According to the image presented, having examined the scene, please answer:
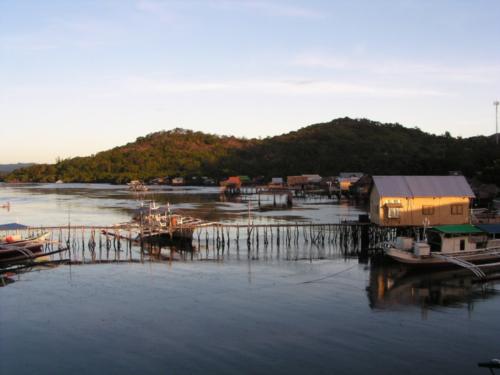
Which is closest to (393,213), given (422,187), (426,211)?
(426,211)

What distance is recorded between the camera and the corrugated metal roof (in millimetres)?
34562

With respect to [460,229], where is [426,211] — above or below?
above

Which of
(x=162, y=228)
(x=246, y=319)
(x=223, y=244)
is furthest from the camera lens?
(x=162, y=228)

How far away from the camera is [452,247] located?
3034cm

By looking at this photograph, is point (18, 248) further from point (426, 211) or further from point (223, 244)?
point (426, 211)

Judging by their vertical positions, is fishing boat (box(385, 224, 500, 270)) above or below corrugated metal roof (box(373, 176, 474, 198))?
below

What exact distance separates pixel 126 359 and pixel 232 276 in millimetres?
11412

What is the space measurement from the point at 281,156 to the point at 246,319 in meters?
126

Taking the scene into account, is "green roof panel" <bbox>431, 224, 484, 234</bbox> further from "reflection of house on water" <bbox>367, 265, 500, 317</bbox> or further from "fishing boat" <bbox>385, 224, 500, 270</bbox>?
"reflection of house on water" <bbox>367, 265, 500, 317</bbox>

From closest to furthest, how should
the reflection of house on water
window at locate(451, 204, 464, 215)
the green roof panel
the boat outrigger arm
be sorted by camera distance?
the reflection of house on water, the boat outrigger arm, the green roof panel, window at locate(451, 204, 464, 215)

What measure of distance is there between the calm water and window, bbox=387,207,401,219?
10.8ft

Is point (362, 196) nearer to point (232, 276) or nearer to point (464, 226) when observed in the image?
point (464, 226)

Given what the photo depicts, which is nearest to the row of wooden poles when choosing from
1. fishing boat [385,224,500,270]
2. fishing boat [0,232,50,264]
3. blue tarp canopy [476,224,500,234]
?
fishing boat [0,232,50,264]

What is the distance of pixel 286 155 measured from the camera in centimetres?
14550
